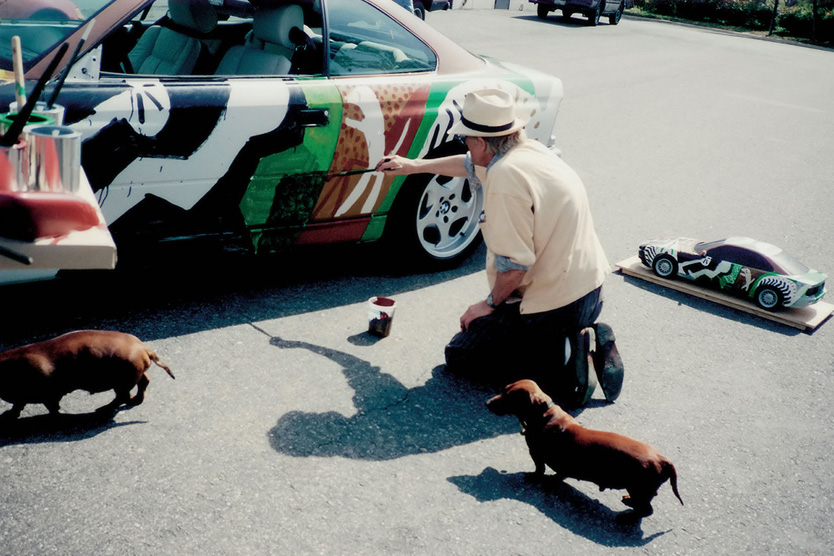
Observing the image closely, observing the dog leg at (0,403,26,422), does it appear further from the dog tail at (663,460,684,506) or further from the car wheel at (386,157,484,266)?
the dog tail at (663,460,684,506)

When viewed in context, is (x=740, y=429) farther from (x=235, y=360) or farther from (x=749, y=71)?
(x=749, y=71)

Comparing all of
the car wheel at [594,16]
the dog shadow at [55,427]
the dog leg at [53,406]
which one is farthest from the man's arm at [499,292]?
the car wheel at [594,16]

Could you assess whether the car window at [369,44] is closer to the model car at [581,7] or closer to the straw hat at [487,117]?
the straw hat at [487,117]

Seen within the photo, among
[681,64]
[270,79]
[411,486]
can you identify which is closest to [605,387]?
[411,486]

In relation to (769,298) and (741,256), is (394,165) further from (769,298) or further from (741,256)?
(769,298)

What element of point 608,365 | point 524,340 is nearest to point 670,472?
point 608,365

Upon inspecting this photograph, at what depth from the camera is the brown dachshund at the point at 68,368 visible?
9.18 feet

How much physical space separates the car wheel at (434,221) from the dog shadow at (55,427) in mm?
1973

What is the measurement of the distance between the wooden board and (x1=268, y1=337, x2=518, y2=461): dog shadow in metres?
2.03

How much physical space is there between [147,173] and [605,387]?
90.9 inches

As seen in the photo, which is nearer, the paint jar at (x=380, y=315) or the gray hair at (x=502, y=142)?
the gray hair at (x=502, y=142)

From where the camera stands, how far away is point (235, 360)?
11.7 ft

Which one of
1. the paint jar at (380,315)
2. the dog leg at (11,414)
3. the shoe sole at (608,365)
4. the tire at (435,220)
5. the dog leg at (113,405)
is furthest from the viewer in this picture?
the tire at (435,220)

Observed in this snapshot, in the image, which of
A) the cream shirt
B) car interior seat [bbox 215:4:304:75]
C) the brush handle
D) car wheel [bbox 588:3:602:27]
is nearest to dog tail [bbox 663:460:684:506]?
the cream shirt
